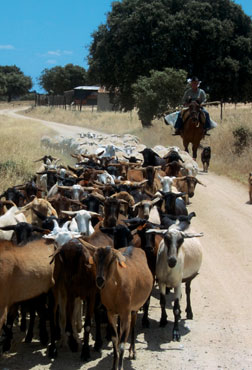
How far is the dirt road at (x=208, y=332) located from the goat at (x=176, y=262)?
1.07 ft

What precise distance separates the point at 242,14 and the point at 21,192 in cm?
3379

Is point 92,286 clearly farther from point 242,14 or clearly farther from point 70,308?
point 242,14

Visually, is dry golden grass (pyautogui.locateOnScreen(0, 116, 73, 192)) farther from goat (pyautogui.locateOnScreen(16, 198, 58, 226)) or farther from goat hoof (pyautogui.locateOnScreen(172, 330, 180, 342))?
goat hoof (pyautogui.locateOnScreen(172, 330, 180, 342))

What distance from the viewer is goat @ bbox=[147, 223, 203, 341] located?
8336 millimetres

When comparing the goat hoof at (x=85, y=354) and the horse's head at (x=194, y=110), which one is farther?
the horse's head at (x=194, y=110)

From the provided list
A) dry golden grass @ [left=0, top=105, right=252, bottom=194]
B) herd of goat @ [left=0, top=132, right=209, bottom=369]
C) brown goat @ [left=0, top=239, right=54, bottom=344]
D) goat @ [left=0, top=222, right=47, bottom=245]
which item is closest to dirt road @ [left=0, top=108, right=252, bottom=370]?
herd of goat @ [left=0, top=132, right=209, bottom=369]

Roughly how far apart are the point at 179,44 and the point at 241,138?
1301 centimetres

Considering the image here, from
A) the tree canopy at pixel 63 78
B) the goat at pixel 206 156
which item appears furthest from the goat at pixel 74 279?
the tree canopy at pixel 63 78

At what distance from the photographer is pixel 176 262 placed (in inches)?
333

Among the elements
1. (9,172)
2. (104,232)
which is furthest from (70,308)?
(9,172)

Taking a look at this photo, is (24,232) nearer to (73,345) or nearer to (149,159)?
(73,345)

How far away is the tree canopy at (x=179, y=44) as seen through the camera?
38.4m

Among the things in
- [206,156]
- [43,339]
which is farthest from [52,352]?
[206,156]

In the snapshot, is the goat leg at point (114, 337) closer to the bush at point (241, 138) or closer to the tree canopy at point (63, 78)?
the bush at point (241, 138)
